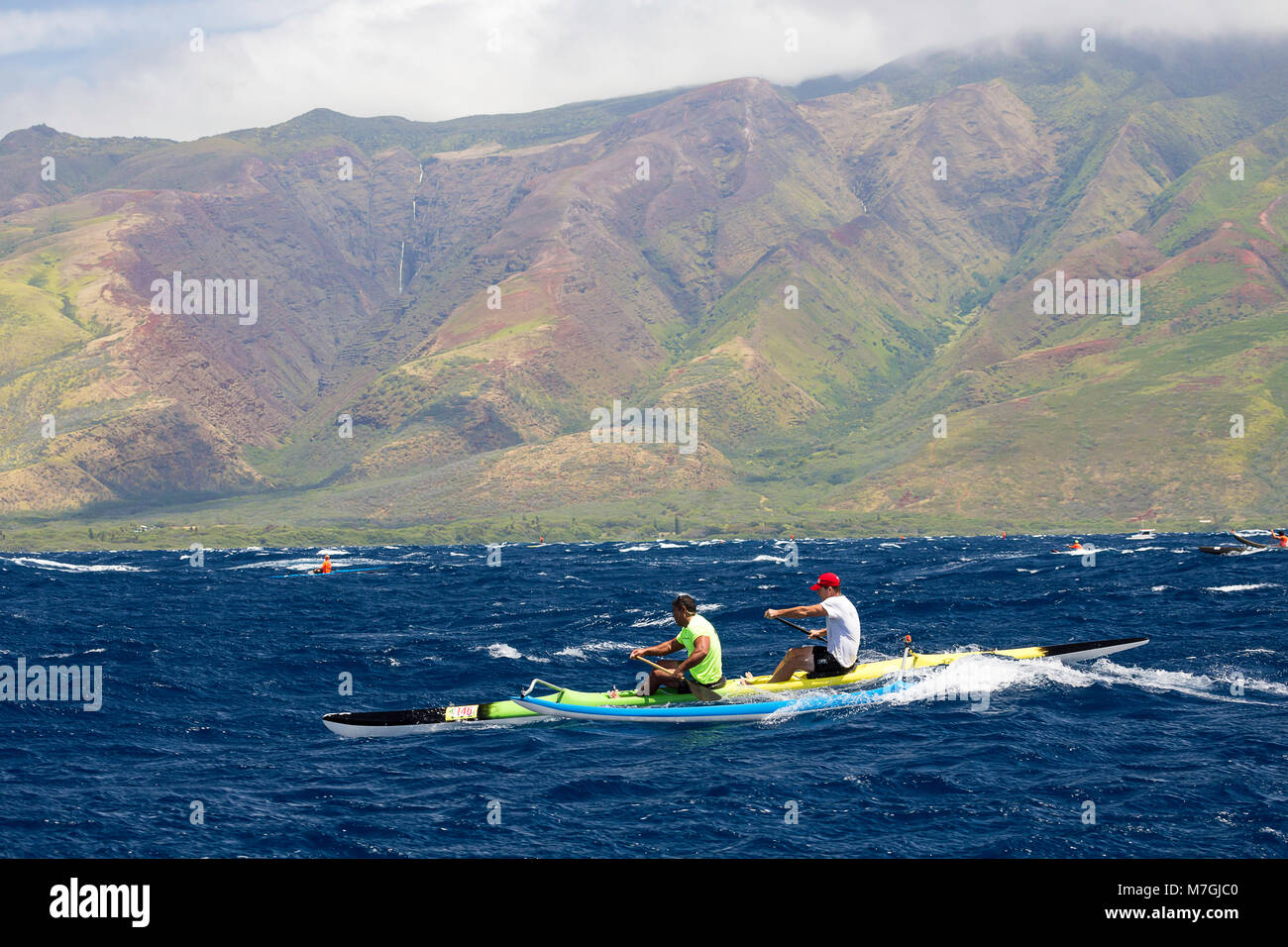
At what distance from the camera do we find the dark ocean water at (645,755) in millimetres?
19531

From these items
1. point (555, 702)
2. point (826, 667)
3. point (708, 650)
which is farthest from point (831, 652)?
point (555, 702)

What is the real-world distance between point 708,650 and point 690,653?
0.48 m

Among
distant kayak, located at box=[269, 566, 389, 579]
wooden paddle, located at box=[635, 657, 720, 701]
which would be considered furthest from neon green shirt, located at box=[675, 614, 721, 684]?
distant kayak, located at box=[269, 566, 389, 579]

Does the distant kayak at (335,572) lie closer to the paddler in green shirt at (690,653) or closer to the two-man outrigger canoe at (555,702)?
the two-man outrigger canoe at (555,702)

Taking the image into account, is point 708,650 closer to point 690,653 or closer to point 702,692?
point 690,653

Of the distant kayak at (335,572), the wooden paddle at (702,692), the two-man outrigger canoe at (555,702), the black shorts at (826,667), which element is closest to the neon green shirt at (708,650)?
the wooden paddle at (702,692)

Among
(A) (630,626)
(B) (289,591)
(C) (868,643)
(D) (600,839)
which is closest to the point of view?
(D) (600,839)

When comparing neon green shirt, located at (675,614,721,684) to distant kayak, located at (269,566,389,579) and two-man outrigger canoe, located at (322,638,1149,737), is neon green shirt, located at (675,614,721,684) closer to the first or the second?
two-man outrigger canoe, located at (322,638,1149,737)

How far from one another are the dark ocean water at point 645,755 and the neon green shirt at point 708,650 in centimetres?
156

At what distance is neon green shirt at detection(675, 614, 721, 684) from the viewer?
29.8 m
